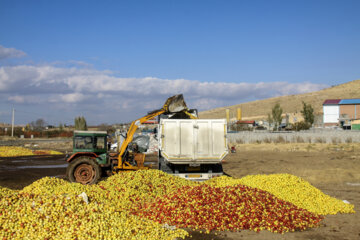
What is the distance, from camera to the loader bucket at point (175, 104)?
52.1ft

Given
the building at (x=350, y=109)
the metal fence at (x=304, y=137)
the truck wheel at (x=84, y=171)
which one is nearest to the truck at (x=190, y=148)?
the truck wheel at (x=84, y=171)

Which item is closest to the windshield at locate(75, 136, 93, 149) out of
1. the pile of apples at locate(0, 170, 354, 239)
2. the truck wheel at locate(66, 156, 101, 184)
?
the truck wheel at locate(66, 156, 101, 184)

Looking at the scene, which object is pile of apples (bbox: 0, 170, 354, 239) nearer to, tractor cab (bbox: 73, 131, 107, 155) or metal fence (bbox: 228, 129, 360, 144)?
tractor cab (bbox: 73, 131, 107, 155)

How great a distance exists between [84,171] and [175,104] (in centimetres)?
529

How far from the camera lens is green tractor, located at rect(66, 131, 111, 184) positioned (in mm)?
15492

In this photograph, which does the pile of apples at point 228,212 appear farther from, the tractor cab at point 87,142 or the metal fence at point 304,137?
the metal fence at point 304,137

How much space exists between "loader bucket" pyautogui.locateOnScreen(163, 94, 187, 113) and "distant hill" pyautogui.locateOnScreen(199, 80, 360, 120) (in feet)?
292

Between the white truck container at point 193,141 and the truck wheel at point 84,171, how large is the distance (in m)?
3.69

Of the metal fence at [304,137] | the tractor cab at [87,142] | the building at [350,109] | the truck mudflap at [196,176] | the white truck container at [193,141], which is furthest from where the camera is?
the building at [350,109]

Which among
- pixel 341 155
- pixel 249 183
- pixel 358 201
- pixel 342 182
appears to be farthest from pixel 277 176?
pixel 341 155

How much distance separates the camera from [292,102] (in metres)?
117

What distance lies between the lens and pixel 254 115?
364 feet

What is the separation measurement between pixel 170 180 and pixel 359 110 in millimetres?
65900

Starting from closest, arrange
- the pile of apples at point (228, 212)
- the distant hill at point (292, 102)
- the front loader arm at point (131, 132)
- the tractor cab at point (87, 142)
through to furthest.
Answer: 1. the pile of apples at point (228, 212)
2. the front loader arm at point (131, 132)
3. the tractor cab at point (87, 142)
4. the distant hill at point (292, 102)
